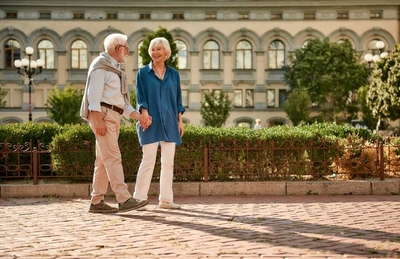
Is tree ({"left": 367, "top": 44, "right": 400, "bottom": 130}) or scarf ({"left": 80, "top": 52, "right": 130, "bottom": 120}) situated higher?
tree ({"left": 367, "top": 44, "right": 400, "bottom": 130})

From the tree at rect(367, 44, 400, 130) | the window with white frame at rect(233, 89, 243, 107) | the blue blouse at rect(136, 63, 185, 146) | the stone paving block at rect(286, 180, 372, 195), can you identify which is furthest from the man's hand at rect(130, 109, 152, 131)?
the window with white frame at rect(233, 89, 243, 107)

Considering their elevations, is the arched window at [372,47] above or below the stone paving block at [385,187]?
above

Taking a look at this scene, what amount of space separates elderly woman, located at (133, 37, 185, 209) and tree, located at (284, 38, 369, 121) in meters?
31.7

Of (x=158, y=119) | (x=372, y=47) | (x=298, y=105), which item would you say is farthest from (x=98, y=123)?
(x=372, y=47)

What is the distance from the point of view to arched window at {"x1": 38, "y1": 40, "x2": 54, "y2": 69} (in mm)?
41844

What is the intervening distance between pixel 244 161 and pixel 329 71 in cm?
3078

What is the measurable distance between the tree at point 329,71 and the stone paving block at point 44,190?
30536mm

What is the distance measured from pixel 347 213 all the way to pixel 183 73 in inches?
1383

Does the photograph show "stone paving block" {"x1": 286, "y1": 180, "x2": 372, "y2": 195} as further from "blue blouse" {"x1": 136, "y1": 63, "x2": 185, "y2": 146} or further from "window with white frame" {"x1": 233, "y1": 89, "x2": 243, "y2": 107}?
"window with white frame" {"x1": 233, "y1": 89, "x2": 243, "y2": 107}

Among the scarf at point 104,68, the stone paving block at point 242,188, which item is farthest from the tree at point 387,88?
the scarf at point 104,68

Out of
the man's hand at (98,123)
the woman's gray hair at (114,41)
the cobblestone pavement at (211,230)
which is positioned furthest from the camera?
the woman's gray hair at (114,41)

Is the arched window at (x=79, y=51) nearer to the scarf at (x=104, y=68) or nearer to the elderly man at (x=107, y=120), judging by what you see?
the scarf at (x=104, y=68)

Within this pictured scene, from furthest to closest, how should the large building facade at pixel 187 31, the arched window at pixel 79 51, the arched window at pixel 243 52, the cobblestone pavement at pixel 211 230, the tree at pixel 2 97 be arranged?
the arched window at pixel 243 52, the arched window at pixel 79 51, the large building facade at pixel 187 31, the tree at pixel 2 97, the cobblestone pavement at pixel 211 230

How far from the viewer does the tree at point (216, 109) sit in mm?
38531
